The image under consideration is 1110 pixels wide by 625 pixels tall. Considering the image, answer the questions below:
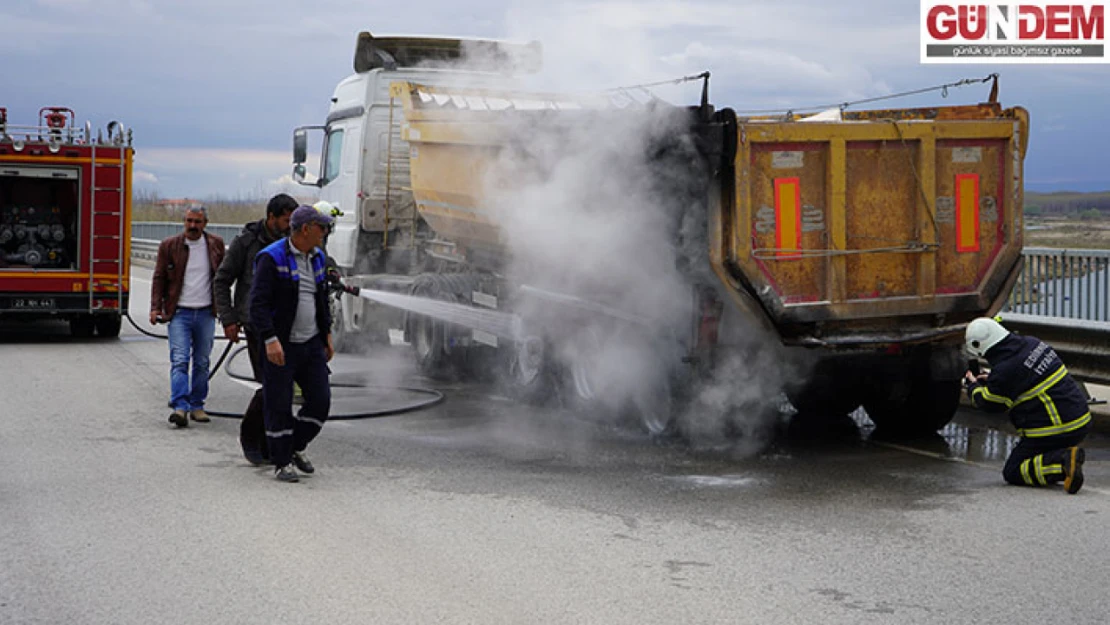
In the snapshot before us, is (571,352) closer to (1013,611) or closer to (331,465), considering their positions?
(331,465)

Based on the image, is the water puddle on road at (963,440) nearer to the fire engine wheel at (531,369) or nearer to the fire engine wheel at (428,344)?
the fire engine wheel at (531,369)

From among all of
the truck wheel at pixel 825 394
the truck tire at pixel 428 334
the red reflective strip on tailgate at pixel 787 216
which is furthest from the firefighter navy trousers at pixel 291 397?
the truck tire at pixel 428 334

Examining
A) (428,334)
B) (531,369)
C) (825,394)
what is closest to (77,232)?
(428,334)

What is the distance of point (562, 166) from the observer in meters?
9.99

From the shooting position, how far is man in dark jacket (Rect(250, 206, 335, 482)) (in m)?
7.91

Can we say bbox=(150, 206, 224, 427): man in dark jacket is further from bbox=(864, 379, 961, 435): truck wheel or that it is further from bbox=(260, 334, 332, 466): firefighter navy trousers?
bbox=(864, 379, 961, 435): truck wheel

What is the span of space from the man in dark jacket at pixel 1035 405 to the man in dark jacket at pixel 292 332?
4072 millimetres

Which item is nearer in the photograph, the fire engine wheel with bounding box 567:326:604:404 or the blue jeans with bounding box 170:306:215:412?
the blue jeans with bounding box 170:306:215:412

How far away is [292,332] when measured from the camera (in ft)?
26.5

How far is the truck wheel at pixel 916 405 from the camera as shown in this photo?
→ 9.75 metres

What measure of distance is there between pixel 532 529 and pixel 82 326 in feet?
42.0

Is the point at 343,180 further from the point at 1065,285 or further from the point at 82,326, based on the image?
the point at 1065,285

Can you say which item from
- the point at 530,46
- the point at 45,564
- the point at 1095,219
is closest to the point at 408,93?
the point at 530,46

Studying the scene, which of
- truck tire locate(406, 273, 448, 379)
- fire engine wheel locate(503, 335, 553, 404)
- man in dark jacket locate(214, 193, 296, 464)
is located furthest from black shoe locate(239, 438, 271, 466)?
truck tire locate(406, 273, 448, 379)
